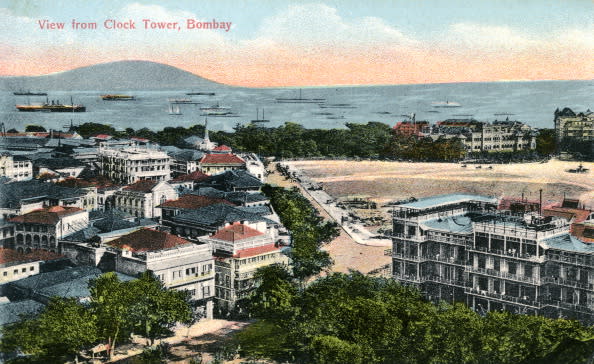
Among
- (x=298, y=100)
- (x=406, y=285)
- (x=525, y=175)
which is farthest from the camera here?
(x=298, y=100)

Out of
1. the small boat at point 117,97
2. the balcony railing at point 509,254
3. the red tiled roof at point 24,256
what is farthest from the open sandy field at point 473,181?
the red tiled roof at point 24,256

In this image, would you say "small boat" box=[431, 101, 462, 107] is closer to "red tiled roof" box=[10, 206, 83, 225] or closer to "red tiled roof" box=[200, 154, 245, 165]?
"red tiled roof" box=[10, 206, 83, 225]

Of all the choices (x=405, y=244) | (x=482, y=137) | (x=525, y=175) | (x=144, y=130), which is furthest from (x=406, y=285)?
(x=144, y=130)

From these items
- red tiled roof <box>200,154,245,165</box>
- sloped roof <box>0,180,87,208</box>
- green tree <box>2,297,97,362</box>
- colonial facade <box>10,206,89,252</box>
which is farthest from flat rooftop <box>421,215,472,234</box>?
red tiled roof <box>200,154,245,165</box>

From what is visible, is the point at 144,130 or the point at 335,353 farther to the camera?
the point at 144,130

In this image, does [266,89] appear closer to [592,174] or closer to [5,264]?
[5,264]

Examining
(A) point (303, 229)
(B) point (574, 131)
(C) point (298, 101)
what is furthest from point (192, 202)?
(B) point (574, 131)
